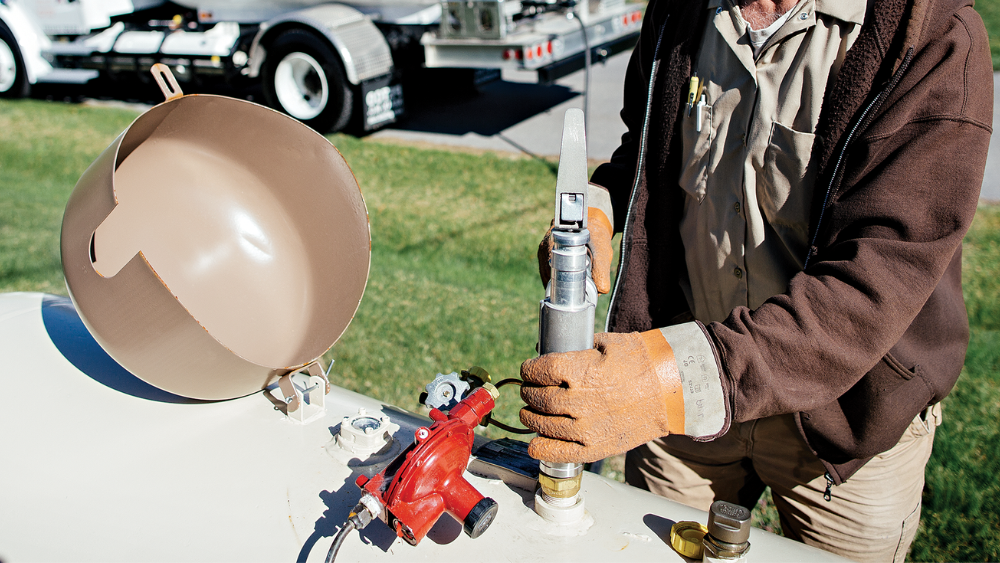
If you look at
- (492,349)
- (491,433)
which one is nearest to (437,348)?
(492,349)

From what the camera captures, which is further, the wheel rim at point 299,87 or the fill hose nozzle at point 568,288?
the wheel rim at point 299,87

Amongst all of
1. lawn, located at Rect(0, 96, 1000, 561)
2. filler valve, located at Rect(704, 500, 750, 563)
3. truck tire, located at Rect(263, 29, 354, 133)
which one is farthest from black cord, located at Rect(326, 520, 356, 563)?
truck tire, located at Rect(263, 29, 354, 133)

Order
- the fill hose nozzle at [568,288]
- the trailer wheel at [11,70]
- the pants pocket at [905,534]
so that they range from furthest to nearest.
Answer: the trailer wheel at [11,70]
the pants pocket at [905,534]
the fill hose nozzle at [568,288]

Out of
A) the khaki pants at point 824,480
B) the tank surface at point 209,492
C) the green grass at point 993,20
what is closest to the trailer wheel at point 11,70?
the tank surface at point 209,492

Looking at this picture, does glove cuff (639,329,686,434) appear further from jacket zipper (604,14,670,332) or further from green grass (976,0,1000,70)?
green grass (976,0,1000,70)

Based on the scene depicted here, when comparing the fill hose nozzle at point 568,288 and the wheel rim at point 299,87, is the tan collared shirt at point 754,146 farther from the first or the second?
the wheel rim at point 299,87

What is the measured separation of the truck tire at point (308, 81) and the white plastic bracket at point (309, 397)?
595 centimetres

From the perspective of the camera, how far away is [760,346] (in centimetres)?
112

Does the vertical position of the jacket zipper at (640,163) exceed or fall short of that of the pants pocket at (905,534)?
it exceeds it

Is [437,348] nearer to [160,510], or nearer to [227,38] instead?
[160,510]

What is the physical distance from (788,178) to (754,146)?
0.09 metres

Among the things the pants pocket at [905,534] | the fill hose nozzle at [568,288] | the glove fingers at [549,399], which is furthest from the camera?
the pants pocket at [905,534]

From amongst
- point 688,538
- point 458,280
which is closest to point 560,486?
point 688,538

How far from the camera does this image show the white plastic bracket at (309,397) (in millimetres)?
1468
